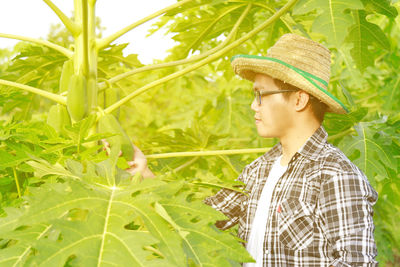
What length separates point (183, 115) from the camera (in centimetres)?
371

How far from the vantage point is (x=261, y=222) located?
1824 millimetres

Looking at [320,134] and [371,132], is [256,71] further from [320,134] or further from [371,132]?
[371,132]

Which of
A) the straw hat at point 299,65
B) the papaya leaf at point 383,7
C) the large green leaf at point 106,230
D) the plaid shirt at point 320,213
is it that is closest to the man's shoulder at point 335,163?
the plaid shirt at point 320,213

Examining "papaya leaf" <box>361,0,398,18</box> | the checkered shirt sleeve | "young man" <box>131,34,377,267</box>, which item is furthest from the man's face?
"papaya leaf" <box>361,0,398,18</box>

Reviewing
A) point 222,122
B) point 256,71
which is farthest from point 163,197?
point 222,122

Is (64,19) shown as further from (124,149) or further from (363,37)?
(363,37)

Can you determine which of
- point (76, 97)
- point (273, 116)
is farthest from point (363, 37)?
point (76, 97)

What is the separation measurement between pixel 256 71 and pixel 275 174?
433 millimetres

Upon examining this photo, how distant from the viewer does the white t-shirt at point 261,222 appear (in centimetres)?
179

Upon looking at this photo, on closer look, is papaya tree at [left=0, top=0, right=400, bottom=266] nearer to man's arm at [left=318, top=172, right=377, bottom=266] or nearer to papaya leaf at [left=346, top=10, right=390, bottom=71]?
papaya leaf at [left=346, top=10, right=390, bottom=71]

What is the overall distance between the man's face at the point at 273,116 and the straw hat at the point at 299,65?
9 centimetres

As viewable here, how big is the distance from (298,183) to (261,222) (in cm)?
21

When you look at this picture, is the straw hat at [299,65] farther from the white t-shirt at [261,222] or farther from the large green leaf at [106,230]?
the large green leaf at [106,230]

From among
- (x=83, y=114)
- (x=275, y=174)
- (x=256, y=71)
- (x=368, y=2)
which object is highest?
(x=368, y=2)
